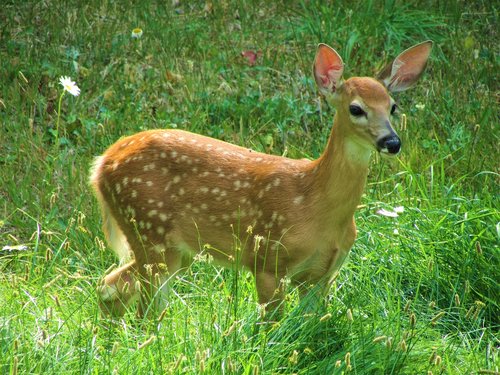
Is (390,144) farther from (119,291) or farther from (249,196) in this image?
(119,291)

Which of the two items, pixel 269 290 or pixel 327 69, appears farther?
pixel 327 69

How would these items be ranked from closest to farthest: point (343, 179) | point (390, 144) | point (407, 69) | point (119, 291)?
point (390, 144), point (343, 179), point (119, 291), point (407, 69)

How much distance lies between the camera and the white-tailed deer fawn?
5.10 metres

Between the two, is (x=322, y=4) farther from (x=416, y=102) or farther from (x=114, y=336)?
(x=114, y=336)

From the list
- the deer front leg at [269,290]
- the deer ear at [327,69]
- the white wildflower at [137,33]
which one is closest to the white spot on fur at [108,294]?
the deer front leg at [269,290]

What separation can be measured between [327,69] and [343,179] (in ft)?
1.86

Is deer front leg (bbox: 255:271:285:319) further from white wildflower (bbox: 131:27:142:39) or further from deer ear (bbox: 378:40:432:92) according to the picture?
white wildflower (bbox: 131:27:142:39)

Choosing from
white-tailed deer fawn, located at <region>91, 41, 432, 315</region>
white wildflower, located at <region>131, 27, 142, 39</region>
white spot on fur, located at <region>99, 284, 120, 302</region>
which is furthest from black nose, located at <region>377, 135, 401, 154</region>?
white wildflower, located at <region>131, 27, 142, 39</region>

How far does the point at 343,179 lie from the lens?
16.9ft

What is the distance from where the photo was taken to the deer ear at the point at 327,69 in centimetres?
529

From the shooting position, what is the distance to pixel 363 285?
547cm

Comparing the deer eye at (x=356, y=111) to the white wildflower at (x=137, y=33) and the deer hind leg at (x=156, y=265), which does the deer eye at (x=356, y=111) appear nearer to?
the deer hind leg at (x=156, y=265)

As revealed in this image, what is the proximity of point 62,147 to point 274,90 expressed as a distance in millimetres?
1710

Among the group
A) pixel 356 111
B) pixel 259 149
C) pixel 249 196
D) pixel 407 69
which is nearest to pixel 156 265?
pixel 249 196
